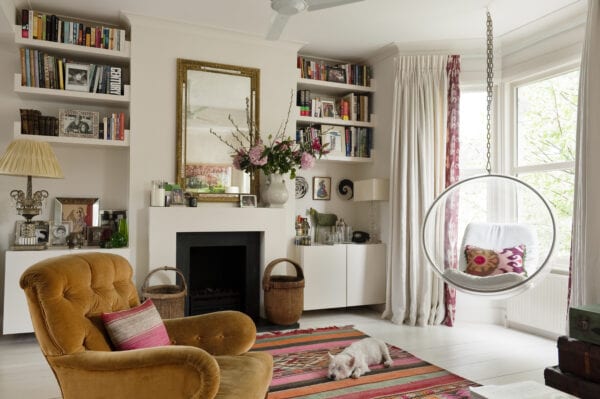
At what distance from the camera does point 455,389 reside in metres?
2.65

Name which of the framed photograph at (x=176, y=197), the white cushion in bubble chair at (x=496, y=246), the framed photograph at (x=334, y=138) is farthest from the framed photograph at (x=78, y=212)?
the white cushion in bubble chair at (x=496, y=246)

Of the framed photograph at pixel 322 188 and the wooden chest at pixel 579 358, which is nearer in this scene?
the wooden chest at pixel 579 358

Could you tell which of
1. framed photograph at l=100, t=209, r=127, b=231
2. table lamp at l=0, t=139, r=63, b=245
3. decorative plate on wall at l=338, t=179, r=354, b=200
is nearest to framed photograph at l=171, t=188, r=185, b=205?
framed photograph at l=100, t=209, r=127, b=231

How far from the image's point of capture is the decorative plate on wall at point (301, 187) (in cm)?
483

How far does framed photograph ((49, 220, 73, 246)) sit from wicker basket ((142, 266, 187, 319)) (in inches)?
33.3

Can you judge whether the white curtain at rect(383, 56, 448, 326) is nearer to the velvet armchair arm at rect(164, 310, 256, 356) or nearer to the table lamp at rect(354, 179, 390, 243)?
the table lamp at rect(354, 179, 390, 243)

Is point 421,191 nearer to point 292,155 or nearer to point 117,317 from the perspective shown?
point 292,155

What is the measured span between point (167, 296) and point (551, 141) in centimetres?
352

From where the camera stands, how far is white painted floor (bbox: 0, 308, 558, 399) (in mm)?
2809

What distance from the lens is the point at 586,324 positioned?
8.32 ft

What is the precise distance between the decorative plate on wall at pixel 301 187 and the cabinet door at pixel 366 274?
794mm

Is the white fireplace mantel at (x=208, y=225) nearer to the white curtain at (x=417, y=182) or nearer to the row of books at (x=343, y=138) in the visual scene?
the row of books at (x=343, y=138)

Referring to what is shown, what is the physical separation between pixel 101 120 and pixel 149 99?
54cm

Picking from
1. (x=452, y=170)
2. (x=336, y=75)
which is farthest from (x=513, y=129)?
(x=336, y=75)
